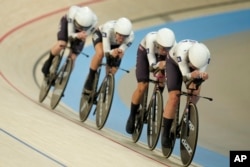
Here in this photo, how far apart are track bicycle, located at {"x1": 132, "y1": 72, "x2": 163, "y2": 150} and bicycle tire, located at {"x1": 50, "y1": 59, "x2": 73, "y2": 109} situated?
3.50 feet

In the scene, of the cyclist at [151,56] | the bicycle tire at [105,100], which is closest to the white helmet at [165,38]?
the cyclist at [151,56]

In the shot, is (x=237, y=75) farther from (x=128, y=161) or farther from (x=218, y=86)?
(x=128, y=161)

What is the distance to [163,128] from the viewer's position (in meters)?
5.04

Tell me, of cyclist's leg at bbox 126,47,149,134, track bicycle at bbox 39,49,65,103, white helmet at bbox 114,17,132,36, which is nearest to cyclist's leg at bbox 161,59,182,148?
cyclist's leg at bbox 126,47,149,134

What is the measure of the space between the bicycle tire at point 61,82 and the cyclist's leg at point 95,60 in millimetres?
398

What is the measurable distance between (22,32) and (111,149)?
14.5ft

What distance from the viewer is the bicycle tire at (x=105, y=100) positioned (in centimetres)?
577

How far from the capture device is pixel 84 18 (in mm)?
6148

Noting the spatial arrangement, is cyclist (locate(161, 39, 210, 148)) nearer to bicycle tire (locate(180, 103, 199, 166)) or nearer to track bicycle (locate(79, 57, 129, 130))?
bicycle tire (locate(180, 103, 199, 166))

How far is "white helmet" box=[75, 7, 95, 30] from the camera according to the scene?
615 centimetres

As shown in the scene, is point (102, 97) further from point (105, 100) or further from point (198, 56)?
point (198, 56)

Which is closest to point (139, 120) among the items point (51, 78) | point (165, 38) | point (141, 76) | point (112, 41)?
point (141, 76)

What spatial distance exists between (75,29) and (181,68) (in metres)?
1.92

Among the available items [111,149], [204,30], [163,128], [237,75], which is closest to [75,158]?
[111,149]
